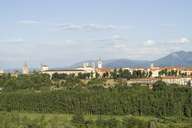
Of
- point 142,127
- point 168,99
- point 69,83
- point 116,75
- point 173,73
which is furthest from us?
point 173,73

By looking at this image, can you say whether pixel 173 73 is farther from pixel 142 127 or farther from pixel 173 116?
pixel 142 127

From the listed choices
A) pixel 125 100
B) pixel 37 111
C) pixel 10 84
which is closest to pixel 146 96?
pixel 125 100

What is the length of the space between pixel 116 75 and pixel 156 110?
34.3 meters

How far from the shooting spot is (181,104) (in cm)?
4738

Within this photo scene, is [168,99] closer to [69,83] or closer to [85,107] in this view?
[85,107]

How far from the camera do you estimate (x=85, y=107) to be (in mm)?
50781

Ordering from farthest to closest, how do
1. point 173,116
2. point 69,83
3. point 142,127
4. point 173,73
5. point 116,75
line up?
point 173,73 → point 116,75 → point 69,83 → point 173,116 → point 142,127

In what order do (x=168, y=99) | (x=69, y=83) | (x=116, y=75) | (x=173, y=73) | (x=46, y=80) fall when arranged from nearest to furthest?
1. (x=168, y=99)
2. (x=69, y=83)
3. (x=46, y=80)
4. (x=116, y=75)
5. (x=173, y=73)

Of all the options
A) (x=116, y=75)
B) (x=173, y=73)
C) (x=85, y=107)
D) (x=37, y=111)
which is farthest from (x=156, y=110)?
(x=173, y=73)

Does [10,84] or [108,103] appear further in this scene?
[10,84]

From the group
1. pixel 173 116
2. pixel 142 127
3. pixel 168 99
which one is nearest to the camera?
pixel 142 127

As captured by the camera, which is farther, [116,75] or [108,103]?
[116,75]

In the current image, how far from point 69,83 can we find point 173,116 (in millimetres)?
26042

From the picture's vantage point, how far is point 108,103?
5003cm
